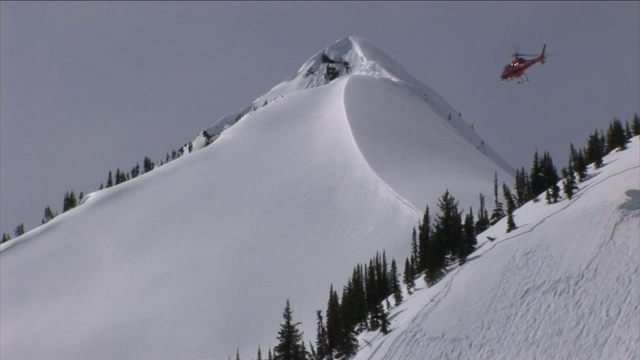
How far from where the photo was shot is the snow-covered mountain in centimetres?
6925

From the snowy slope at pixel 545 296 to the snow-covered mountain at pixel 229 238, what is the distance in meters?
17.3

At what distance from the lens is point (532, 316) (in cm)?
4359

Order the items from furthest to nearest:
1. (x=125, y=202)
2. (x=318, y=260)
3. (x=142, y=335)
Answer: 1. (x=125, y=202)
2. (x=318, y=260)
3. (x=142, y=335)

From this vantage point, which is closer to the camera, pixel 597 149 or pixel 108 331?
pixel 597 149

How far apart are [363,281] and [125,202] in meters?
51.0

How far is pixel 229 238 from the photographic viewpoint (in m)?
85.4

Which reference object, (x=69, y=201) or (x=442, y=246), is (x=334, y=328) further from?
(x=69, y=201)

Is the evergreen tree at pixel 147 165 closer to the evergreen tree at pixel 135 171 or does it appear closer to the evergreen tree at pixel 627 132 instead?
the evergreen tree at pixel 135 171

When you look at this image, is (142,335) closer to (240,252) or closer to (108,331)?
(108,331)

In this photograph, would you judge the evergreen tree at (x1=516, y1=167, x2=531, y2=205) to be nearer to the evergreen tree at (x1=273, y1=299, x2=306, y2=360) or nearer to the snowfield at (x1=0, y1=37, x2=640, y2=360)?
the snowfield at (x1=0, y1=37, x2=640, y2=360)

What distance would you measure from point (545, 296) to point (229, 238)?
4555 cm

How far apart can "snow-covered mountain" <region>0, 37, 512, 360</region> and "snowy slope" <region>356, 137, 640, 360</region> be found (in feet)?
56.8

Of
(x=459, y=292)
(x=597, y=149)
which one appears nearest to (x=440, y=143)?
(x=597, y=149)

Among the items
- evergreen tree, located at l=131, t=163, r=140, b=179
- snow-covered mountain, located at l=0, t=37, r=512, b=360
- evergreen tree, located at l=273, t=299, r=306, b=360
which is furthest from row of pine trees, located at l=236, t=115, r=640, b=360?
evergreen tree, located at l=131, t=163, r=140, b=179
